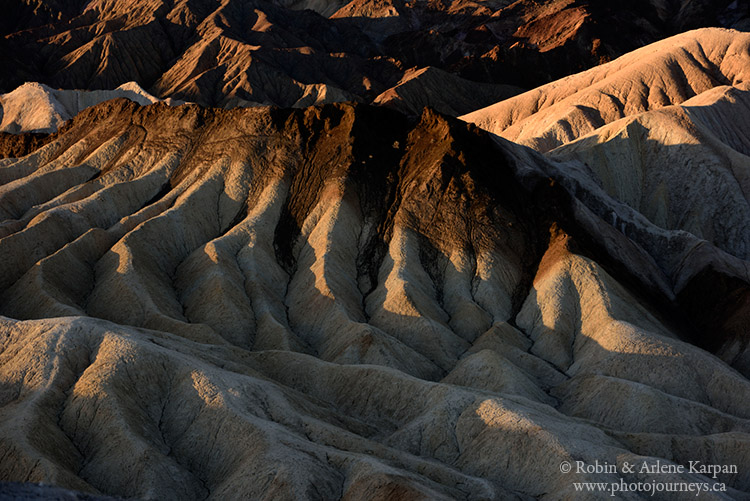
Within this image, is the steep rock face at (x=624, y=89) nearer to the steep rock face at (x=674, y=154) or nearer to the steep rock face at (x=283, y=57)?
the steep rock face at (x=674, y=154)

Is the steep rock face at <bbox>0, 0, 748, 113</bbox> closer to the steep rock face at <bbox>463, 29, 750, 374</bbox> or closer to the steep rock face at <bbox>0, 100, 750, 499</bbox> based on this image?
the steep rock face at <bbox>463, 29, 750, 374</bbox>

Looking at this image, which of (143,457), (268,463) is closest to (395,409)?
(268,463)

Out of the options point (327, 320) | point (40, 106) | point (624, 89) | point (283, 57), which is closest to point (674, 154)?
point (624, 89)

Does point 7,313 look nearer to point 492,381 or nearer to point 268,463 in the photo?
point 268,463

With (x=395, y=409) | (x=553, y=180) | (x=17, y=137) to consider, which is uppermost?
(x=17, y=137)

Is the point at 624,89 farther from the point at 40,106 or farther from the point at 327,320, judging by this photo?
the point at 40,106

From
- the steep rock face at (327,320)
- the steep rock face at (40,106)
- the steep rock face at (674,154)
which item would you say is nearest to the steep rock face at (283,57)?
the steep rock face at (40,106)
